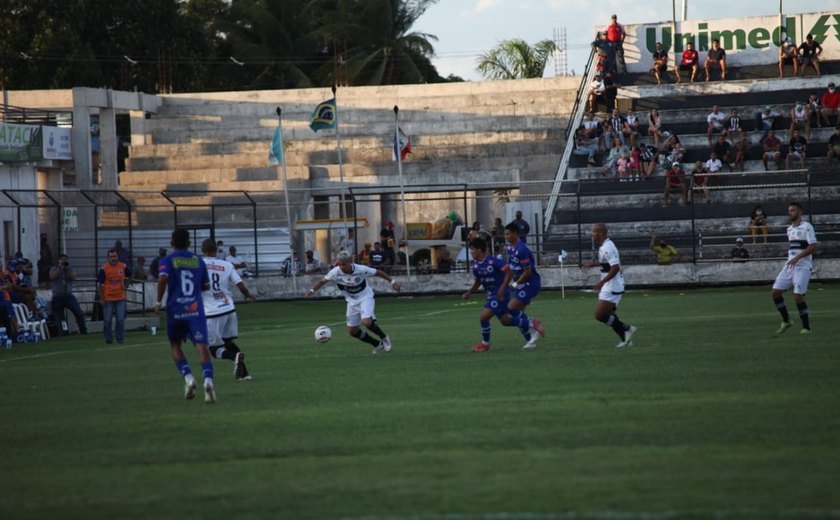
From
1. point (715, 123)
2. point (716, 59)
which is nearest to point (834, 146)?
point (715, 123)

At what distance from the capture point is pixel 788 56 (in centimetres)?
5078

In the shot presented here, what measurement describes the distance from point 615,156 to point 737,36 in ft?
35.3

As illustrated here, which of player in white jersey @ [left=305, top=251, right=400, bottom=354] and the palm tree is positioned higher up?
the palm tree

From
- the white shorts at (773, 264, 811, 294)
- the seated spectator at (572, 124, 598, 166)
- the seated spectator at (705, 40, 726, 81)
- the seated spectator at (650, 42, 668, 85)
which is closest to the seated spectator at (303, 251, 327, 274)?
the seated spectator at (572, 124, 598, 166)

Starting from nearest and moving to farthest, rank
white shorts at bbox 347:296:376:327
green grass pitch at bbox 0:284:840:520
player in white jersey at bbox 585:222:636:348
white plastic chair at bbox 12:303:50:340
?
green grass pitch at bbox 0:284:840:520 < player in white jersey at bbox 585:222:636:348 < white shorts at bbox 347:296:376:327 < white plastic chair at bbox 12:303:50:340

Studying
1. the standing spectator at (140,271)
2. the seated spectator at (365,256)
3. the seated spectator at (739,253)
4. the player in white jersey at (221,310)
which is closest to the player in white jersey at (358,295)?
the player in white jersey at (221,310)

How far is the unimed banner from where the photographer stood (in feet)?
172

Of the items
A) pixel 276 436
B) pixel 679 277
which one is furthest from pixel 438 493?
pixel 679 277

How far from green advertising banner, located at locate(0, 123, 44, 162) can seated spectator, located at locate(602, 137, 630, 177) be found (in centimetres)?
2088

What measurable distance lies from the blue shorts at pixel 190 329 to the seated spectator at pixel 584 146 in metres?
33.7

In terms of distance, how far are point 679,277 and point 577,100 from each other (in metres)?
13.0

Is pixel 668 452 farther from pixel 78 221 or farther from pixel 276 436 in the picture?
pixel 78 221

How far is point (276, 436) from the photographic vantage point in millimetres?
11227

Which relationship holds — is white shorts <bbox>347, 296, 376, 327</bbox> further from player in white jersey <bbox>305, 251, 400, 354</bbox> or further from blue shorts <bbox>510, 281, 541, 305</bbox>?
blue shorts <bbox>510, 281, 541, 305</bbox>
